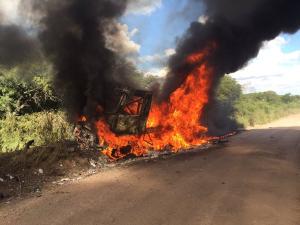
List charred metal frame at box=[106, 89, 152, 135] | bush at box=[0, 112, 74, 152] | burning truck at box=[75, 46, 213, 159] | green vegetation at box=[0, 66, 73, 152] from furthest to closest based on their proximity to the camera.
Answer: green vegetation at box=[0, 66, 73, 152] → bush at box=[0, 112, 74, 152] → charred metal frame at box=[106, 89, 152, 135] → burning truck at box=[75, 46, 213, 159]

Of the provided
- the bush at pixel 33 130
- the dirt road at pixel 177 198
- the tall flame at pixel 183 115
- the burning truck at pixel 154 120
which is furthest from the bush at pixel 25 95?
the dirt road at pixel 177 198

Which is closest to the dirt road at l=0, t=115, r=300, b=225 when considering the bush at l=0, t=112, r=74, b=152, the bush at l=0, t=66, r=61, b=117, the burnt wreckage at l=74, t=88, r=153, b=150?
the burnt wreckage at l=74, t=88, r=153, b=150

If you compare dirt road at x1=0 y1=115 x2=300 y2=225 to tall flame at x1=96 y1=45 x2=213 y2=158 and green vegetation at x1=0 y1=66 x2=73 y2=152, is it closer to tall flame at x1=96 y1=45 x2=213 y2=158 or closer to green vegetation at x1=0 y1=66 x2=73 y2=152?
tall flame at x1=96 y1=45 x2=213 y2=158

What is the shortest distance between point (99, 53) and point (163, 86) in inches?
182

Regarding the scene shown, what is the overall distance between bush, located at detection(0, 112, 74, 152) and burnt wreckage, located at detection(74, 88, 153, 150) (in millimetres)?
3343

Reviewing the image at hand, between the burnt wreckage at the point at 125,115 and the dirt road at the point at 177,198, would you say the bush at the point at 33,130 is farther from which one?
the dirt road at the point at 177,198

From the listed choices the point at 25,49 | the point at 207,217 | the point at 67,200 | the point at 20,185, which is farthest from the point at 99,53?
the point at 207,217

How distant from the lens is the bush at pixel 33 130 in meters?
19.9

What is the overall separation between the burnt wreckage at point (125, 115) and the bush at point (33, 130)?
334 centimetres

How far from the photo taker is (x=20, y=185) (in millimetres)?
11039

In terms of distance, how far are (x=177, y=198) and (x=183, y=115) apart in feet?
38.6

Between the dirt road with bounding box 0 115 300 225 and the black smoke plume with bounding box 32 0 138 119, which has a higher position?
the black smoke plume with bounding box 32 0 138 119

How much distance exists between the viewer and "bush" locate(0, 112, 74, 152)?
65.4 feet

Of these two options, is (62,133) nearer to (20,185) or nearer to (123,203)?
(20,185)
